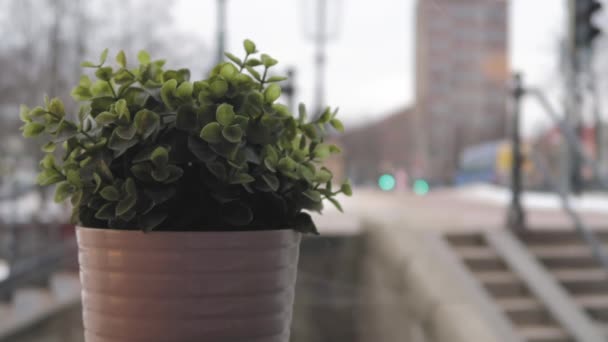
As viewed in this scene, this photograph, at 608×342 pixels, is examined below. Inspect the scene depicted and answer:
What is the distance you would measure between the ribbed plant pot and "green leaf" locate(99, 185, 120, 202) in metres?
0.07

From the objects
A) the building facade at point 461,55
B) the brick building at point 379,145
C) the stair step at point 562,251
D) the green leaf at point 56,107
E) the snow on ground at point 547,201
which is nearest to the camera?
the green leaf at point 56,107

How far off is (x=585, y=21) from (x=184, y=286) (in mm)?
6495

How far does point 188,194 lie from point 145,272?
181 mm

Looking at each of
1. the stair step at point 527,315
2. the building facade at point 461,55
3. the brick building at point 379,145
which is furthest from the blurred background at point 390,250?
the building facade at point 461,55

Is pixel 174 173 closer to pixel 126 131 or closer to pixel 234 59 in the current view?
pixel 126 131

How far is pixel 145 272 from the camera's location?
1.36 meters

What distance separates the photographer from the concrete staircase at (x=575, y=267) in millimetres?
4930

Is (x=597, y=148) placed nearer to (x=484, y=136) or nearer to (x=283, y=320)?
(x=283, y=320)

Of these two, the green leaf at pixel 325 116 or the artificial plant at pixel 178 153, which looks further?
the green leaf at pixel 325 116

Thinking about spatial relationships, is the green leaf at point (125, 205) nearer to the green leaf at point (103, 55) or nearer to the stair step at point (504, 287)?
the green leaf at point (103, 55)

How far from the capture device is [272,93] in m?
1.51

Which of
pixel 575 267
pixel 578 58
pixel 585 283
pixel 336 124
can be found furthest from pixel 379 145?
pixel 336 124

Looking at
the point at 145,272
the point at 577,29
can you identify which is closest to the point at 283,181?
the point at 145,272

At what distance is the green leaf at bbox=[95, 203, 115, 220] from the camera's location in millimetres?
1411
